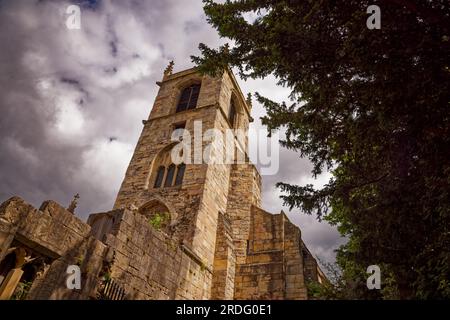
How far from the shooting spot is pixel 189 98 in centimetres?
1733

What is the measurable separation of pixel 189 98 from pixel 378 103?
1412 centimetres

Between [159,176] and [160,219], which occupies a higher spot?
[159,176]

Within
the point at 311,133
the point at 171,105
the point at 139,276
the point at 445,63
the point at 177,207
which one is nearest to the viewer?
Result: the point at 445,63

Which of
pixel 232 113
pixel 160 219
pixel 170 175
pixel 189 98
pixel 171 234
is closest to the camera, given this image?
pixel 171 234

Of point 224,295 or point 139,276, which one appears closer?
point 139,276

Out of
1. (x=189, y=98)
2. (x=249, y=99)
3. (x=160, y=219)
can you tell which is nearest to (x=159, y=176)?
(x=160, y=219)

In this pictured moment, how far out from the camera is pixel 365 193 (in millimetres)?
5645

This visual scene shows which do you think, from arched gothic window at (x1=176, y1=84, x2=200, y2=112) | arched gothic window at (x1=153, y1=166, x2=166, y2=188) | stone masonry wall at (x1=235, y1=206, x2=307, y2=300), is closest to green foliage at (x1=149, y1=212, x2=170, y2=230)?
arched gothic window at (x1=153, y1=166, x2=166, y2=188)

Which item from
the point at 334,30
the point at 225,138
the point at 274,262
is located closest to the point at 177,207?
the point at 274,262

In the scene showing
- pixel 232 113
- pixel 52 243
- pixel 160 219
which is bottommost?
pixel 52 243

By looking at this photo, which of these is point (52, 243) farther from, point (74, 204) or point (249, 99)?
point (249, 99)

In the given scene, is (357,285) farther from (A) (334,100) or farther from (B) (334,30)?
(B) (334,30)

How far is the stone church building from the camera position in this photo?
15.6 ft

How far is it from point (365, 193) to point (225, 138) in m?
9.91
